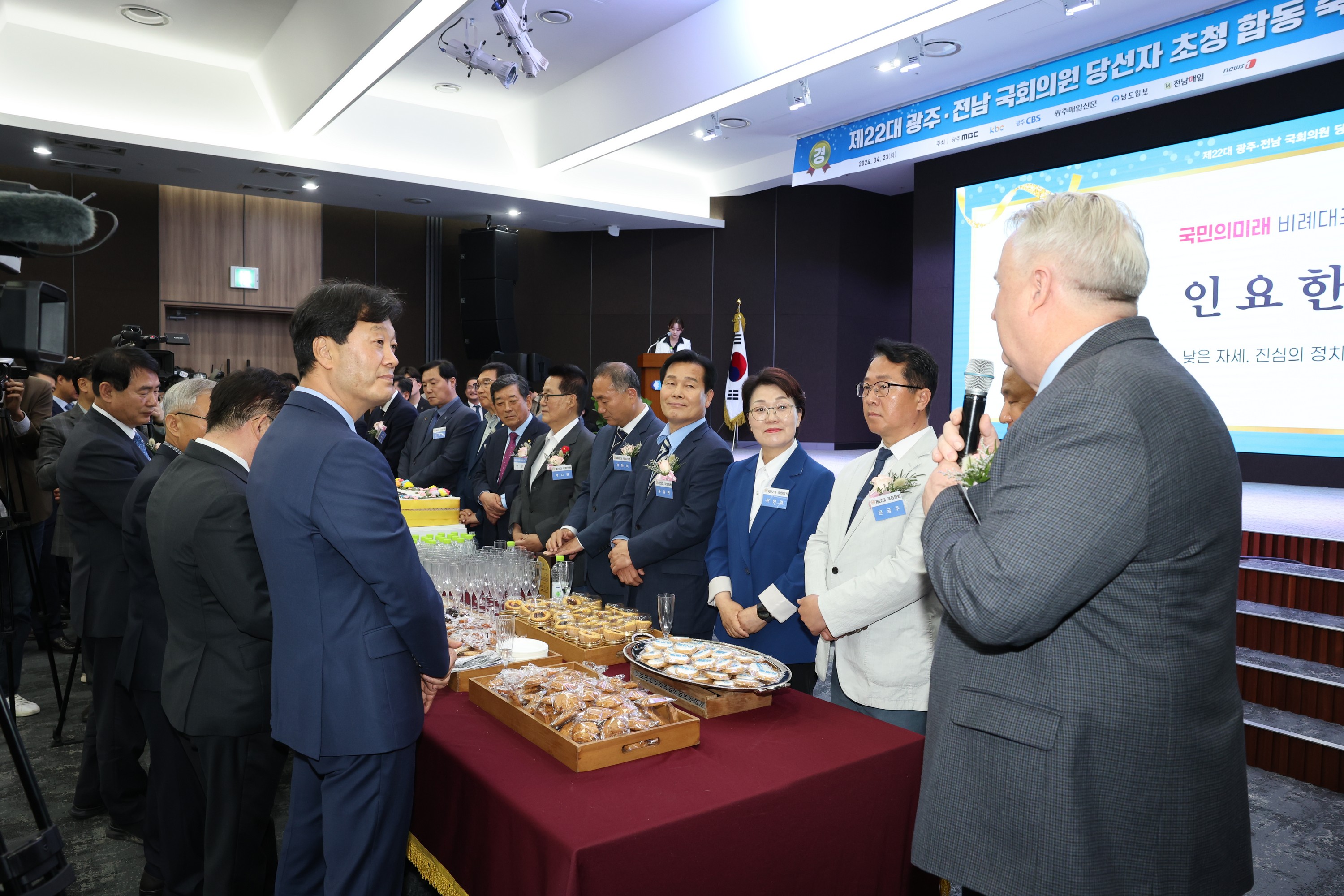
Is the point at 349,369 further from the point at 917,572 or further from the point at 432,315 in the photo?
the point at 432,315

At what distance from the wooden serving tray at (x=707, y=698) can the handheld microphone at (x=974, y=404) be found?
2.74 ft

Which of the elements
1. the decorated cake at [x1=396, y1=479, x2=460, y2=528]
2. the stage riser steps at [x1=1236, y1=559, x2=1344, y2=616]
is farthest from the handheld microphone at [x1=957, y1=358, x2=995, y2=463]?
the stage riser steps at [x1=1236, y1=559, x2=1344, y2=616]

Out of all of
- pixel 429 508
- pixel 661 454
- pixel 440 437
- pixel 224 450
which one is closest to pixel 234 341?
pixel 440 437

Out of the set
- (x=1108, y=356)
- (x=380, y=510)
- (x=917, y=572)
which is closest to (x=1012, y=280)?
(x=1108, y=356)

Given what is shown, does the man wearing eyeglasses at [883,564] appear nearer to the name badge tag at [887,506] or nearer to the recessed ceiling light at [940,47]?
the name badge tag at [887,506]

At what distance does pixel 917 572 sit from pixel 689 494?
3.99 ft

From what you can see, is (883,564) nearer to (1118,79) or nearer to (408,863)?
(408,863)

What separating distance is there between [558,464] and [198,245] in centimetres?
813

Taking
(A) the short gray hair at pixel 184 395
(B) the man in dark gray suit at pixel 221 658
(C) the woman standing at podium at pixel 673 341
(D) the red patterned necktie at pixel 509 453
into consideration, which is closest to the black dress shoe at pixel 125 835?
(B) the man in dark gray suit at pixel 221 658

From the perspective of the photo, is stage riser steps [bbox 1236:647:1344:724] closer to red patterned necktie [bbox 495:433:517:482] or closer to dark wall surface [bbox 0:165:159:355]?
red patterned necktie [bbox 495:433:517:482]

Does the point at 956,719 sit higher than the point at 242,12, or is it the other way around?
the point at 242,12

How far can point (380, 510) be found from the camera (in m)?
1.63

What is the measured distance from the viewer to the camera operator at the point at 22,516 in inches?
166

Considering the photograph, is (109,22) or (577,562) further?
(109,22)
